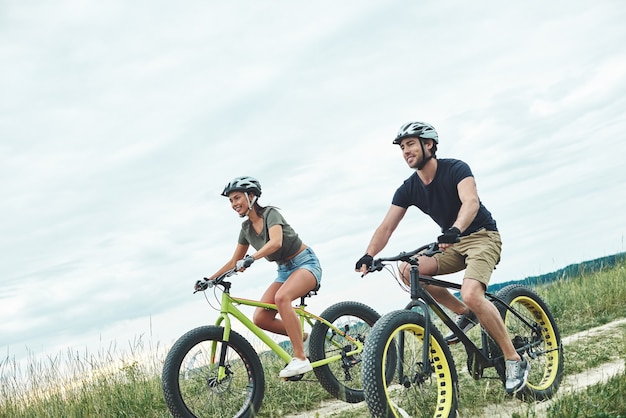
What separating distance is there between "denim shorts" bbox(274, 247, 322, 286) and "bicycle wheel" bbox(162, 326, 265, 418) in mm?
932

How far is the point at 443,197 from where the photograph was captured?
6.08 metres

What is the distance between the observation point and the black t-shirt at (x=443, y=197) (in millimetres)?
6027

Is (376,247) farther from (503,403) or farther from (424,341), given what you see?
(503,403)

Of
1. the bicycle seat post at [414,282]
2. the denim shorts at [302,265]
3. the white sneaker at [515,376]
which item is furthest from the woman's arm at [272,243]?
the white sneaker at [515,376]

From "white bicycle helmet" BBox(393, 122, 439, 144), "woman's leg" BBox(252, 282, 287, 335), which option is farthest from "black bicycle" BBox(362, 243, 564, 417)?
"woman's leg" BBox(252, 282, 287, 335)

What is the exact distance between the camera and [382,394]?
15.6ft

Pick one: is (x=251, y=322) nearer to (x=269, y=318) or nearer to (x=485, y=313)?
(x=269, y=318)

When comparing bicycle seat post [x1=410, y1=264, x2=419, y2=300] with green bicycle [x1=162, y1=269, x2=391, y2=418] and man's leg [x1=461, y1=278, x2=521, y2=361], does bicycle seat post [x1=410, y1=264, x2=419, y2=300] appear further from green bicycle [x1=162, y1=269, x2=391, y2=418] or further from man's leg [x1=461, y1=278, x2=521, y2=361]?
green bicycle [x1=162, y1=269, x2=391, y2=418]

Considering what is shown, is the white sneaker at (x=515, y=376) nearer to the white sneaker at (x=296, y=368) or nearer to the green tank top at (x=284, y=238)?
the white sneaker at (x=296, y=368)

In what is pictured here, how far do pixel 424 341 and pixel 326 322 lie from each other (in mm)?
2350

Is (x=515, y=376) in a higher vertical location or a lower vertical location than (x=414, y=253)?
lower

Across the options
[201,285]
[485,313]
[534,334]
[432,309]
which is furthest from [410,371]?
[201,285]

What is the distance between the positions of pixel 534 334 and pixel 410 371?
85.7 inches

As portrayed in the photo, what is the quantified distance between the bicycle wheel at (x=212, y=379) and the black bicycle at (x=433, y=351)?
1499 mm
